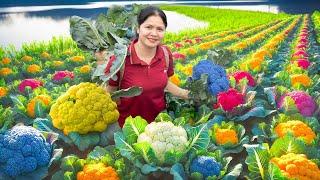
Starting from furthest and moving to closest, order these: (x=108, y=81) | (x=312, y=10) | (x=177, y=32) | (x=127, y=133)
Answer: (x=312, y=10)
(x=177, y=32)
(x=108, y=81)
(x=127, y=133)

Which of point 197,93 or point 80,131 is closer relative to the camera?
point 80,131

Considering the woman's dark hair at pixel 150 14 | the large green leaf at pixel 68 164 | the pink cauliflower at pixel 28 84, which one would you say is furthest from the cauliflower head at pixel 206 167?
the pink cauliflower at pixel 28 84

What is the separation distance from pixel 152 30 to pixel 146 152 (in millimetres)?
942

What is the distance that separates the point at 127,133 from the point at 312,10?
2114 centimetres

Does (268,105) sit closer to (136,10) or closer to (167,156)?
(136,10)

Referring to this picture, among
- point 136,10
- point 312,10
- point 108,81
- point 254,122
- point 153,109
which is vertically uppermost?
point 136,10

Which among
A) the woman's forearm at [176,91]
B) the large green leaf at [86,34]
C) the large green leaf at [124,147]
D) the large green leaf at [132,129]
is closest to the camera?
the large green leaf at [124,147]

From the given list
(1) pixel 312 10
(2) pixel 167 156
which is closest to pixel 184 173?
(2) pixel 167 156

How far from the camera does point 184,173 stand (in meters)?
2.65

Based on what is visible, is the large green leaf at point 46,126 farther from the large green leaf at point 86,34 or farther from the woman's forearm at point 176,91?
the woman's forearm at point 176,91

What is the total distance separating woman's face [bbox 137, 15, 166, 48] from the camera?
3273mm

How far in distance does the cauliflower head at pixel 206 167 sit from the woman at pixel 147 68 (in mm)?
955

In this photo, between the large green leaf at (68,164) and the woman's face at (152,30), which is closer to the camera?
the large green leaf at (68,164)

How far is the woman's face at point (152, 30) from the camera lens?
3.27m
